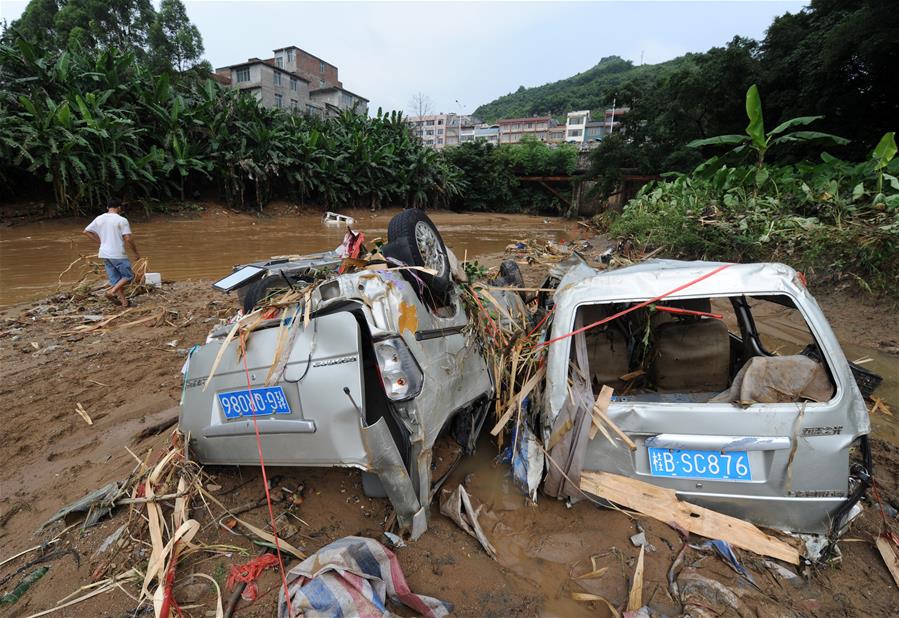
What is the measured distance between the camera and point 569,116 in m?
81.8

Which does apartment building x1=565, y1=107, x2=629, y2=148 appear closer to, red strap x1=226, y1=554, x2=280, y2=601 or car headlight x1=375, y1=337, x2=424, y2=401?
car headlight x1=375, y1=337, x2=424, y2=401

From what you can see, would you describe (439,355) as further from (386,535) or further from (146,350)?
(146,350)

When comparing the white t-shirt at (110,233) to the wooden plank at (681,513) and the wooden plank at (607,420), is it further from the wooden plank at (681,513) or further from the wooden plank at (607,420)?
the wooden plank at (681,513)

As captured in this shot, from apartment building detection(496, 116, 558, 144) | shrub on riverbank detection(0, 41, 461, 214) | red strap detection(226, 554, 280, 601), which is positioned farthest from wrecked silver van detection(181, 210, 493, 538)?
apartment building detection(496, 116, 558, 144)

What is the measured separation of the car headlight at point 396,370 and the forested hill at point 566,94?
91269 millimetres

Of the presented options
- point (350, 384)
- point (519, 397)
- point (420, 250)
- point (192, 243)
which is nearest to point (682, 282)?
point (519, 397)

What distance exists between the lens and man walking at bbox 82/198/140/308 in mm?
6461

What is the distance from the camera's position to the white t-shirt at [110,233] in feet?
21.2

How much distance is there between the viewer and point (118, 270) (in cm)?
661

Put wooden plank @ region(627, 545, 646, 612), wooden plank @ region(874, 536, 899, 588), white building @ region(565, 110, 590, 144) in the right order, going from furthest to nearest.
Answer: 1. white building @ region(565, 110, 590, 144)
2. wooden plank @ region(874, 536, 899, 588)
3. wooden plank @ region(627, 545, 646, 612)

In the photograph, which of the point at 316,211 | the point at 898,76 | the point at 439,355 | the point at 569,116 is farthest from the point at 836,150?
the point at 569,116

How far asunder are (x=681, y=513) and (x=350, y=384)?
1.75 metres

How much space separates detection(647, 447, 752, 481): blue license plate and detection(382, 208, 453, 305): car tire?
4.57ft

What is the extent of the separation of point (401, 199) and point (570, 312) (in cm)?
2707
